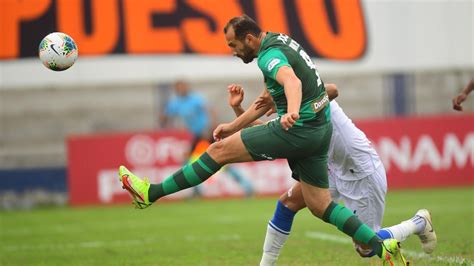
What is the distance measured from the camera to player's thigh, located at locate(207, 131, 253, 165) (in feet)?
22.8

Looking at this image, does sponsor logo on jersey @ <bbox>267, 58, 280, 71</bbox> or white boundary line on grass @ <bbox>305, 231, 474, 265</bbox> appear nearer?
sponsor logo on jersey @ <bbox>267, 58, 280, 71</bbox>

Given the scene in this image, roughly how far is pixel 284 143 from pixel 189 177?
0.84m

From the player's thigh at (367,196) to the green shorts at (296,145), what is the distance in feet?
2.95

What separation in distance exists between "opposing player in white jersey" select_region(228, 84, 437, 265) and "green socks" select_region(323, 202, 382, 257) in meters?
0.58

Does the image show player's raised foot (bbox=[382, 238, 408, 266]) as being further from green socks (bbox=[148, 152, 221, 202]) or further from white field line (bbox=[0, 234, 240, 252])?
white field line (bbox=[0, 234, 240, 252])

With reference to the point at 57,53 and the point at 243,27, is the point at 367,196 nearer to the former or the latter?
the point at 243,27

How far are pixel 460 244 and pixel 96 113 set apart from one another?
15.9 meters

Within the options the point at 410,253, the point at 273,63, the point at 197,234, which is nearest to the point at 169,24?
the point at 197,234

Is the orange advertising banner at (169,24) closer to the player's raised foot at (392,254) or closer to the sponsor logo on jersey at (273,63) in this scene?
the sponsor logo on jersey at (273,63)

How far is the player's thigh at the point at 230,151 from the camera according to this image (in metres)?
6.94

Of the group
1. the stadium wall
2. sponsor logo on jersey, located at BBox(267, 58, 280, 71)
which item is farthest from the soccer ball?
the stadium wall

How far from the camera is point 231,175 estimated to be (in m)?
19.5

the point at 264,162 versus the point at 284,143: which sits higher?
the point at 284,143

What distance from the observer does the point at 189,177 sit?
7.07m
